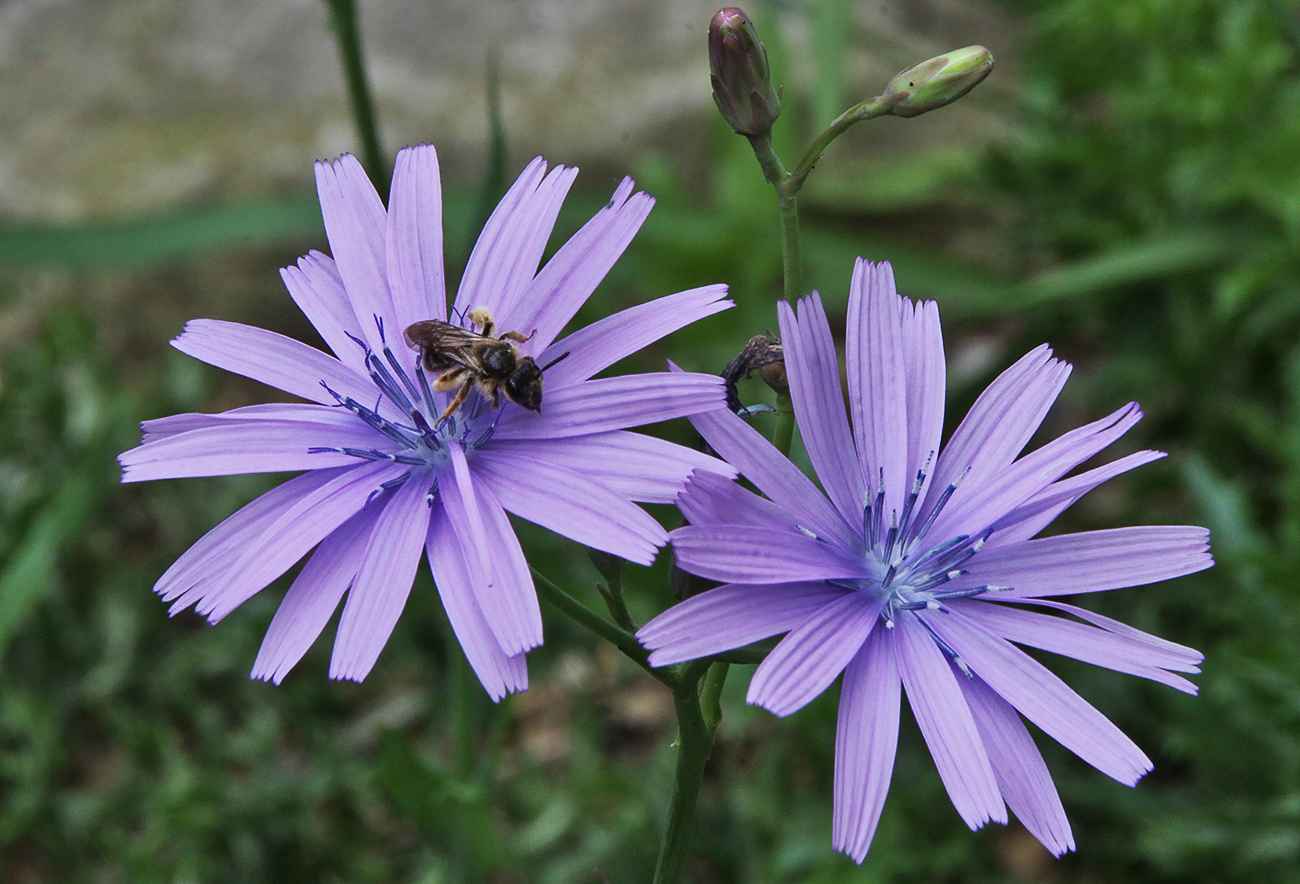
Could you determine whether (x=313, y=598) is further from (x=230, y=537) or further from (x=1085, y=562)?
(x=1085, y=562)

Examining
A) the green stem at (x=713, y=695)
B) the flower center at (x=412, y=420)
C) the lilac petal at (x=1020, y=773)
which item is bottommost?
the lilac petal at (x=1020, y=773)

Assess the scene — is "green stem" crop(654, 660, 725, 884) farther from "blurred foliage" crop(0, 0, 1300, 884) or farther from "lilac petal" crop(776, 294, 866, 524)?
"blurred foliage" crop(0, 0, 1300, 884)

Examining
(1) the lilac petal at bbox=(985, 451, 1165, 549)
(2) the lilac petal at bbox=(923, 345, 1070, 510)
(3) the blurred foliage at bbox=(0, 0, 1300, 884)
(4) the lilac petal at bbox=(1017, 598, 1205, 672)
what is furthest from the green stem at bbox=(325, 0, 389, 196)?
(4) the lilac petal at bbox=(1017, 598, 1205, 672)

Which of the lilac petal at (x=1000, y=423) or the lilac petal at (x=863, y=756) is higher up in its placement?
the lilac petal at (x=1000, y=423)

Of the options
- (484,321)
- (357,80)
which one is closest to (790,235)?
(484,321)

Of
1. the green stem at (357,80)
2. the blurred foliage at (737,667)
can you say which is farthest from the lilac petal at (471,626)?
the green stem at (357,80)

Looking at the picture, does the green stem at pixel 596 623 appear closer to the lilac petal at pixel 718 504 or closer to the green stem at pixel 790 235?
the lilac petal at pixel 718 504
